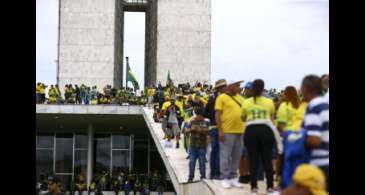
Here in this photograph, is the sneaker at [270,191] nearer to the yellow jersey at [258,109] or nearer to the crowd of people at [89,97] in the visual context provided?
the yellow jersey at [258,109]

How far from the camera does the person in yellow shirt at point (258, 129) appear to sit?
801 centimetres

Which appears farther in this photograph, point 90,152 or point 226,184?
point 90,152

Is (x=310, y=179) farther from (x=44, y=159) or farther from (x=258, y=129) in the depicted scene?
(x=44, y=159)

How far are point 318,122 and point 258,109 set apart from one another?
1.97 m

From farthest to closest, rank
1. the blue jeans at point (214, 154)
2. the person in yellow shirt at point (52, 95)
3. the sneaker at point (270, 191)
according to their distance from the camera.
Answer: the person in yellow shirt at point (52, 95) → the blue jeans at point (214, 154) → the sneaker at point (270, 191)

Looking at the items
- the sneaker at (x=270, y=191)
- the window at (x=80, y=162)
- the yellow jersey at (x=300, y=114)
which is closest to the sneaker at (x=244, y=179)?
the sneaker at (x=270, y=191)

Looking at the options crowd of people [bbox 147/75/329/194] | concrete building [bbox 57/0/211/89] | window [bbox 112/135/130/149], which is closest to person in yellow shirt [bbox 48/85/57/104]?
window [bbox 112/135/130/149]

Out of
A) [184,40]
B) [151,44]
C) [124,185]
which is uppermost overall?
[151,44]

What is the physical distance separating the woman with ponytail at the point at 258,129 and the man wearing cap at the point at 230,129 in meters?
0.86

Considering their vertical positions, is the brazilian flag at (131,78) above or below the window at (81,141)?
above

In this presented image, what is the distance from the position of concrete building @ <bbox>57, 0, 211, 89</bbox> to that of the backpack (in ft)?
112

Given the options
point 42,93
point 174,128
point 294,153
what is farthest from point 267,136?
point 42,93

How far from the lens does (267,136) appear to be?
8023mm

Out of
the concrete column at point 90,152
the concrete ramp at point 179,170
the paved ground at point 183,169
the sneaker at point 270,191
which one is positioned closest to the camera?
the sneaker at point 270,191
